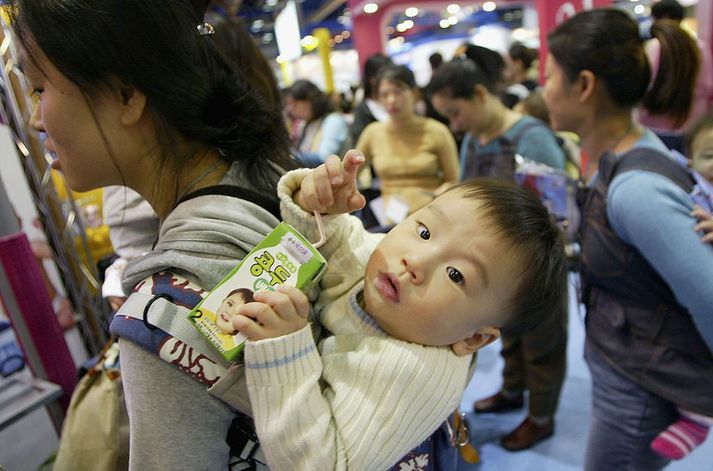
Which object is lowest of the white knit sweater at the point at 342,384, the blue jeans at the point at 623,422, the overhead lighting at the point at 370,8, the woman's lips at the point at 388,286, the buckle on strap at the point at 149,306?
the blue jeans at the point at 623,422

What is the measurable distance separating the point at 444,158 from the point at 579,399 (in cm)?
156

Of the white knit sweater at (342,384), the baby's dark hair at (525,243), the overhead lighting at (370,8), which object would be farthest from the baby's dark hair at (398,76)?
the overhead lighting at (370,8)

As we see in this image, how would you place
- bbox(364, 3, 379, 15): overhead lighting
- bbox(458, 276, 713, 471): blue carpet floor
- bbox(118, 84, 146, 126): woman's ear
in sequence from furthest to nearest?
bbox(364, 3, 379, 15): overhead lighting
bbox(458, 276, 713, 471): blue carpet floor
bbox(118, 84, 146, 126): woman's ear

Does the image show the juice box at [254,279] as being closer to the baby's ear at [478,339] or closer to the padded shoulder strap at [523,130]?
the baby's ear at [478,339]

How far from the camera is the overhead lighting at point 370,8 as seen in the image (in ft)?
37.4

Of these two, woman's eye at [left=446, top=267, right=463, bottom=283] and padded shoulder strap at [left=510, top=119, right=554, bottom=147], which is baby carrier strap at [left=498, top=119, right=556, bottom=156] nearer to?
padded shoulder strap at [left=510, top=119, right=554, bottom=147]

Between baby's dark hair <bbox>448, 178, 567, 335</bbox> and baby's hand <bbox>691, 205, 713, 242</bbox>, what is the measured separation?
41cm

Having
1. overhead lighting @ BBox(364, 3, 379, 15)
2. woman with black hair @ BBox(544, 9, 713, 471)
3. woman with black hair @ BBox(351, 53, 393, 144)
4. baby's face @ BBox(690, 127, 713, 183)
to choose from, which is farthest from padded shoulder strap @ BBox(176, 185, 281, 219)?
overhead lighting @ BBox(364, 3, 379, 15)

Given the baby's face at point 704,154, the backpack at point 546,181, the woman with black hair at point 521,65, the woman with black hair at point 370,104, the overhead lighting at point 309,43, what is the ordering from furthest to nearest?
the overhead lighting at point 309,43 → the woman with black hair at point 521,65 → the woman with black hair at point 370,104 → the backpack at point 546,181 → the baby's face at point 704,154

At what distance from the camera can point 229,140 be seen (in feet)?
2.80

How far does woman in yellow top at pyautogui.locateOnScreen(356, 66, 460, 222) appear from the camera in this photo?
9.65 ft

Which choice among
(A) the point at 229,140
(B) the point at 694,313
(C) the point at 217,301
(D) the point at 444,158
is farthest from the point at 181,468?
(D) the point at 444,158

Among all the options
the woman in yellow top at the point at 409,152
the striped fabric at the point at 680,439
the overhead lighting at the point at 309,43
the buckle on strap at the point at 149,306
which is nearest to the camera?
the buckle on strap at the point at 149,306

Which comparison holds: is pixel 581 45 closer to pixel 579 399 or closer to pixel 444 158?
pixel 444 158
